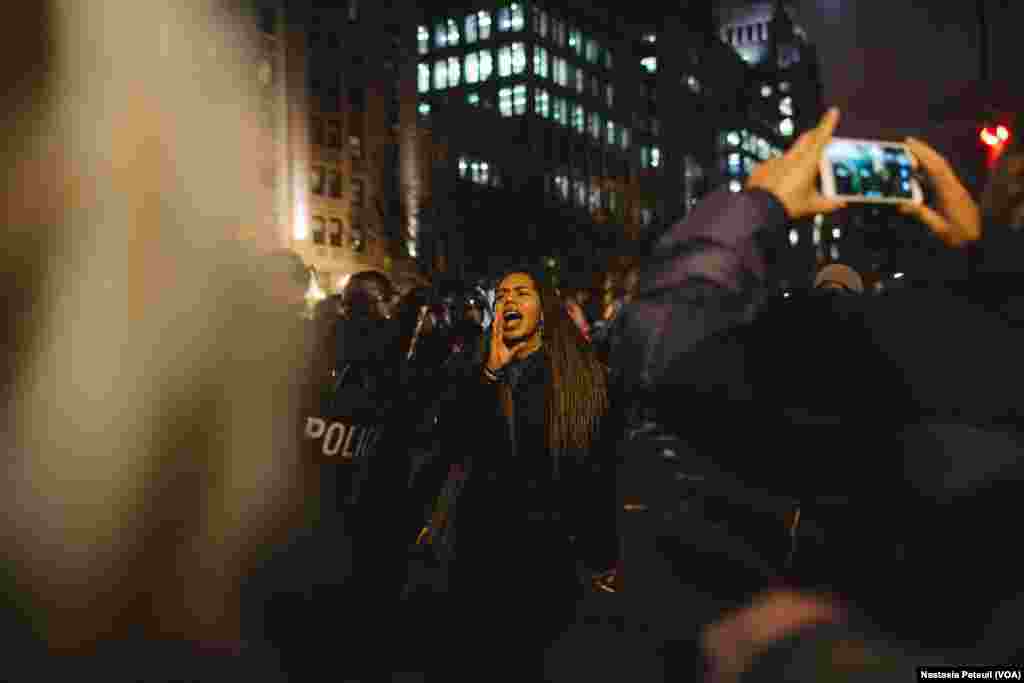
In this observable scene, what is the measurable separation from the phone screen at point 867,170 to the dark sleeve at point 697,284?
13 cm

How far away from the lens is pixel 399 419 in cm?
512

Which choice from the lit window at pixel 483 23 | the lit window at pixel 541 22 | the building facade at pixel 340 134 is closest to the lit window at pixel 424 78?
the lit window at pixel 483 23

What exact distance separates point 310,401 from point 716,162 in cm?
14813

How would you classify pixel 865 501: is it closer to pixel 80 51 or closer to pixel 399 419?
pixel 399 419

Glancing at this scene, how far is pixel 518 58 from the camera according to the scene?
10481cm

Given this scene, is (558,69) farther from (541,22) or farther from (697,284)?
(697,284)

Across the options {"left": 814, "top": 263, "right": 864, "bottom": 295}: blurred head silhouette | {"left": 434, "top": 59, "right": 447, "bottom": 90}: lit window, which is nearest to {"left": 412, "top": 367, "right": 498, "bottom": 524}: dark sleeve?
{"left": 814, "top": 263, "right": 864, "bottom": 295}: blurred head silhouette

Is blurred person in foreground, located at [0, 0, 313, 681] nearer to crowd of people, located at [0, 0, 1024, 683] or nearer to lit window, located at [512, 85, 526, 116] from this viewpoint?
crowd of people, located at [0, 0, 1024, 683]

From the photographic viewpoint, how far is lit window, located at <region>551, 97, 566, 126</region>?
105625mm

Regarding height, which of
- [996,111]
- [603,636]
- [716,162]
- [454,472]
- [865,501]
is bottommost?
[603,636]

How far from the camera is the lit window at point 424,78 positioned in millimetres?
114062

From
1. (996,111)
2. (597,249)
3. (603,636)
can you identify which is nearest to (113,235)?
(603,636)

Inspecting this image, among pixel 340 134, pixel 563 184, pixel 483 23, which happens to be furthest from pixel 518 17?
pixel 340 134

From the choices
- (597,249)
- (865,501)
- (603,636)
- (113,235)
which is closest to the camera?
(865,501)
